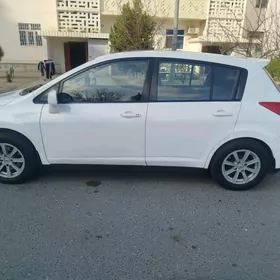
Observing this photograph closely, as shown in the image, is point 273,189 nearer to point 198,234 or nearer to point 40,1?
point 198,234

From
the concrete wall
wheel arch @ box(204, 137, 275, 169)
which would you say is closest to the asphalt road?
wheel arch @ box(204, 137, 275, 169)

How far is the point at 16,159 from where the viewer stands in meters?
3.45

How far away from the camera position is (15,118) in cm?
327

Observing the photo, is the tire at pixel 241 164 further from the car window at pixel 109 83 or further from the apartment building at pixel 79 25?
the apartment building at pixel 79 25

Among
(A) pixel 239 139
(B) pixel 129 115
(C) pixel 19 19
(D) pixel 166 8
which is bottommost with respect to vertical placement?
(A) pixel 239 139

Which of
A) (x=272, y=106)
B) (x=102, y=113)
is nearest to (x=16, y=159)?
(x=102, y=113)

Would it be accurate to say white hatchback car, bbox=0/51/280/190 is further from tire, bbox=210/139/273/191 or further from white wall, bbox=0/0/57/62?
white wall, bbox=0/0/57/62

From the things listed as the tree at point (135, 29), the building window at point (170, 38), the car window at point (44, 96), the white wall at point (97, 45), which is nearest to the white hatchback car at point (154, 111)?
the car window at point (44, 96)

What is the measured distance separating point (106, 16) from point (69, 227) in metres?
20.2

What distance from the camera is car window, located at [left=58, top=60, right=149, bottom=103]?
328 cm

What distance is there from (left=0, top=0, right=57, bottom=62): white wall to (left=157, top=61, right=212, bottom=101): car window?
61.3ft

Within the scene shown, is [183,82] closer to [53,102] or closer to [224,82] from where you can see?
[224,82]

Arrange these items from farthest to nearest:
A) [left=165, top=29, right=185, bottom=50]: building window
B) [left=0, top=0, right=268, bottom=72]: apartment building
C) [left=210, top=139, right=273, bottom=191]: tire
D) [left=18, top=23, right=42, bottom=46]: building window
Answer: [left=165, top=29, right=185, bottom=50]: building window, [left=18, top=23, right=42, bottom=46]: building window, [left=0, top=0, right=268, bottom=72]: apartment building, [left=210, top=139, right=273, bottom=191]: tire

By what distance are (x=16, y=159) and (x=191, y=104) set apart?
2.27 m
